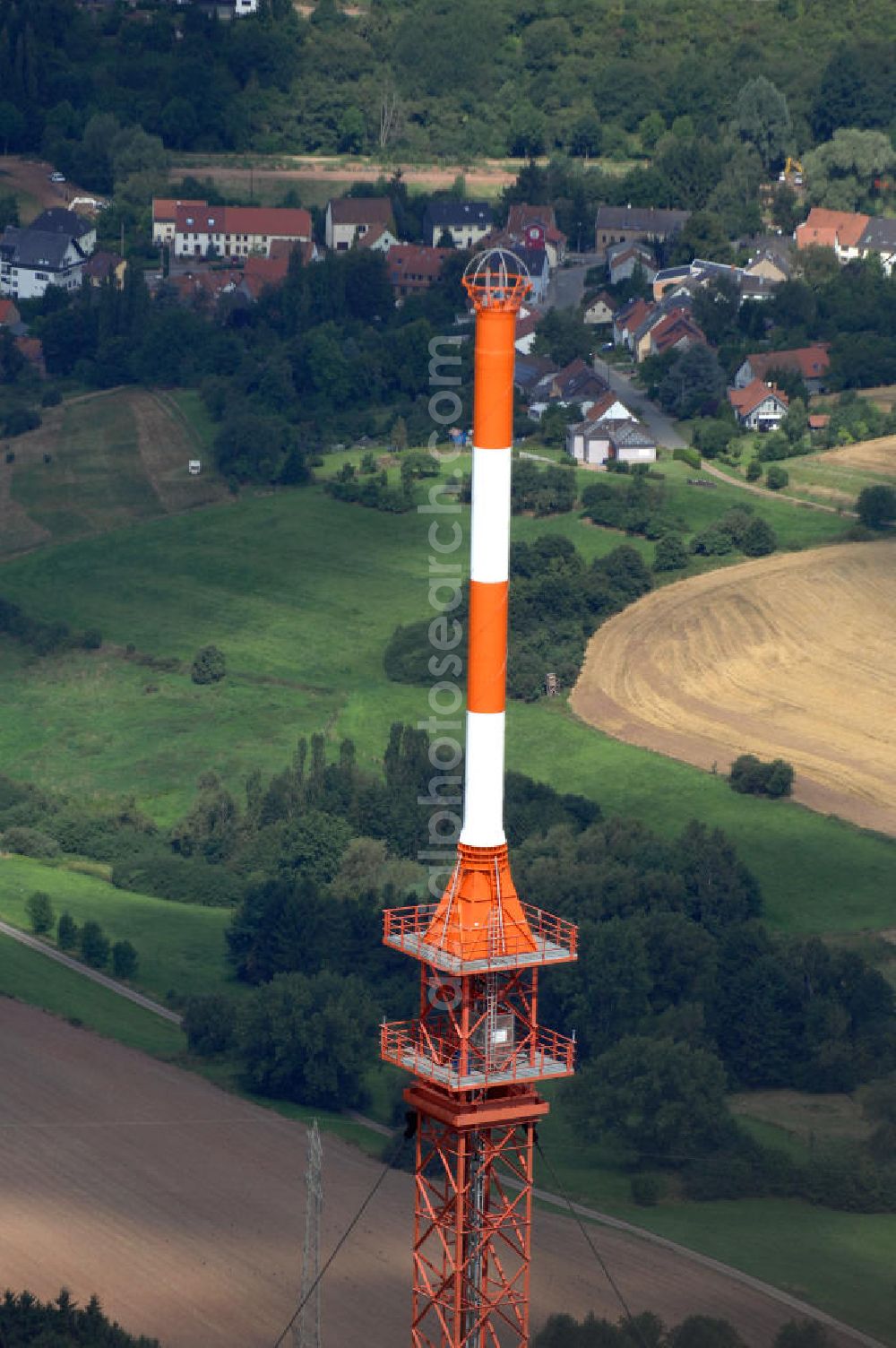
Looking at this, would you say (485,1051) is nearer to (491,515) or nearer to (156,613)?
(491,515)

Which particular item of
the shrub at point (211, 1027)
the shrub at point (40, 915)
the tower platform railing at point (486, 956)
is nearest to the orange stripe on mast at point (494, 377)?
the tower platform railing at point (486, 956)

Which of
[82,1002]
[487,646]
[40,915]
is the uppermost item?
[487,646]

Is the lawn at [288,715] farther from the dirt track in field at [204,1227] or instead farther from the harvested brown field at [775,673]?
the dirt track in field at [204,1227]

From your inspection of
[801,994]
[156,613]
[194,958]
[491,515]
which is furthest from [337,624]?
[491,515]

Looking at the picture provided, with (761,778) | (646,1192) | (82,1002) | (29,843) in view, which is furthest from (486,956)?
(761,778)

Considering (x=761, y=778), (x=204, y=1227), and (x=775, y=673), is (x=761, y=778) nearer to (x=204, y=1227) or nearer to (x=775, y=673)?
(x=775, y=673)

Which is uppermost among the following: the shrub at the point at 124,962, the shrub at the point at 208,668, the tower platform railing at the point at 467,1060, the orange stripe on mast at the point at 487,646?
the orange stripe on mast at the point at 487,646
